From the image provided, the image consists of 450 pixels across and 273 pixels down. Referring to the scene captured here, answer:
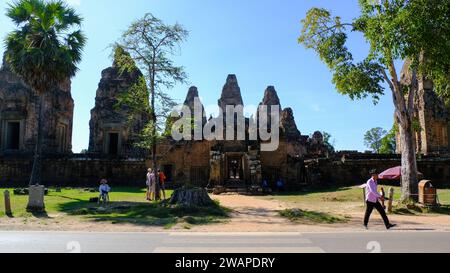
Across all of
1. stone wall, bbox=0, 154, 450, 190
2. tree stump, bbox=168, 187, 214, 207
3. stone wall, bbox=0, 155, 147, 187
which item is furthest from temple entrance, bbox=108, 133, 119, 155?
tree stump, bbox=168, 187, 214, 207

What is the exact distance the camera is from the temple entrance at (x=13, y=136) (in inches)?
1291

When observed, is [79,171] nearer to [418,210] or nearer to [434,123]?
[418,210]

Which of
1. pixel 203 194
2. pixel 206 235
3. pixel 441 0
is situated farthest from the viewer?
pixel 203 194

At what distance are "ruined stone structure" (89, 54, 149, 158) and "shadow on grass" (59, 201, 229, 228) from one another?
1915 centimetres

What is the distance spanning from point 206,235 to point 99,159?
72.3 feet

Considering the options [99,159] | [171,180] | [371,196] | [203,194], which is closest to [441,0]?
[371,196]

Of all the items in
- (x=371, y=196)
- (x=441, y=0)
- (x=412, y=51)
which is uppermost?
(x=441, y=0)

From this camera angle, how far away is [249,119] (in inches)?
1282

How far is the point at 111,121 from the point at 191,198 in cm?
2208

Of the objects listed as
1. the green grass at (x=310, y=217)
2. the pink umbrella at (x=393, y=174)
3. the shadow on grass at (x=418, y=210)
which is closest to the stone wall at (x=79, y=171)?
the pink umbrella at (x=393, y=174)

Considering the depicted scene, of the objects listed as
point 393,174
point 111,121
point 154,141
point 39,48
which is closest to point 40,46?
point 39,48

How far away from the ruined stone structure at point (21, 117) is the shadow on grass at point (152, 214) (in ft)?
59.1

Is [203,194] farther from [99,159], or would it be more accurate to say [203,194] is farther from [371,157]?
[371,157]
